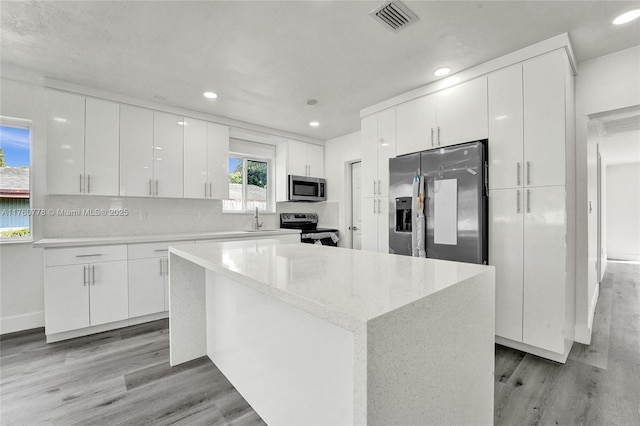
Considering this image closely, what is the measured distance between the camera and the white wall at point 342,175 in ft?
15.3

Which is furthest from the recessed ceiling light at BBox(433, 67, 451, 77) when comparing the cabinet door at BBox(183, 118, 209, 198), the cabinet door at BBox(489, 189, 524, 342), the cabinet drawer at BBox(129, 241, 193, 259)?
the cabinet drawer at BBox(129, 241, 193, 259)

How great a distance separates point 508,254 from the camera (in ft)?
7.77

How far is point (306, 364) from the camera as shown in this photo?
116 centimetres

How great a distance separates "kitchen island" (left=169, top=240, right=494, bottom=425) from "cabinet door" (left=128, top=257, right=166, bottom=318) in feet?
5.04

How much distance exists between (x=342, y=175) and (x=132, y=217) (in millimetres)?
3069

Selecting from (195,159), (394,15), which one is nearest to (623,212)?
(394,15)

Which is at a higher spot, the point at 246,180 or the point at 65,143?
the point at 65,143

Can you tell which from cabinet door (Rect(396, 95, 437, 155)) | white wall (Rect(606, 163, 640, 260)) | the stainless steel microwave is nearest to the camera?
cabinet door (Rect(396, 95, 437, 155))

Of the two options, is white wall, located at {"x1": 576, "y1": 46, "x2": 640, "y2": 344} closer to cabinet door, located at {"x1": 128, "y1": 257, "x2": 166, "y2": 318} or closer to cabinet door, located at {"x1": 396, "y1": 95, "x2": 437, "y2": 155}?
cabinet door, located at {"x1": 396, "y1": 95, "x2": 437, "y2": 155}

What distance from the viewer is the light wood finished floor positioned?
1585 mm

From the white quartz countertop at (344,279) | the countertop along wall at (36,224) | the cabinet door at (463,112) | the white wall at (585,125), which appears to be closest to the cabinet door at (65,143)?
the countertop along wall at (36,224)

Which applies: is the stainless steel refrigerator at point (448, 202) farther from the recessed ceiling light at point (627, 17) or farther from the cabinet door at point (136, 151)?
the cabinet door at point (136, 151)

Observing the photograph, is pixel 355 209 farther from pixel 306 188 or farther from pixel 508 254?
pixel 508 254

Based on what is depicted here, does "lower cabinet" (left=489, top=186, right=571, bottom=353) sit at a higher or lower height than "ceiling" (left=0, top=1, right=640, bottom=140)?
lower
